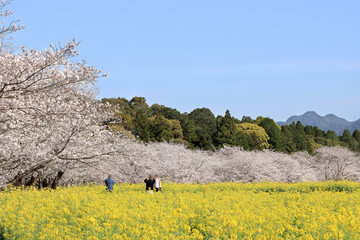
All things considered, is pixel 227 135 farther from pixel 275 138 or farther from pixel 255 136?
pixel 275 138

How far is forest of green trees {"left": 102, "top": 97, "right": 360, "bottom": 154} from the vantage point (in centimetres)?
4778

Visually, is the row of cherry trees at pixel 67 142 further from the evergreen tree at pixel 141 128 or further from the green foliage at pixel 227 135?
the green foliage at pixel 227 135

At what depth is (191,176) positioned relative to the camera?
34.6 meters

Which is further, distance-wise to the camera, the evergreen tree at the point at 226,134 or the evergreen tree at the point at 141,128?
the evergreen tree at the point at 226,134

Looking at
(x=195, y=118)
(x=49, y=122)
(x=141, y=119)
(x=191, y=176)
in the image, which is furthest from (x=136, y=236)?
(x=195, y=118)

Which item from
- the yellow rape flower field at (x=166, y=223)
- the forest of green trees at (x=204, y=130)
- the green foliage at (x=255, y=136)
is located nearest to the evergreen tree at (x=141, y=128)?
the forest of green trees at (x=204, y=130)

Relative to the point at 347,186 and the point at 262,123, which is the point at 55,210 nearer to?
the point at 347,186

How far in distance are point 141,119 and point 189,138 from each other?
8.50m

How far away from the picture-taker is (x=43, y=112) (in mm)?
9875

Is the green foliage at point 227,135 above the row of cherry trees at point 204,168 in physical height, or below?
above

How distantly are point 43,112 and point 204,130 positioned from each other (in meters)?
51.9

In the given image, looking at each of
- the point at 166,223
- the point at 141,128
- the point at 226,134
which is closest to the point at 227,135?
the point at 226,134

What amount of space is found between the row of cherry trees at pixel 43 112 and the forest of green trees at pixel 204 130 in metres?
20.7

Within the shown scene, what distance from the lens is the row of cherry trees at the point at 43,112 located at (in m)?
10.5
